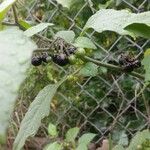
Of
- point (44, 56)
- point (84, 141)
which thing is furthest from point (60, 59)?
point (84, 141)

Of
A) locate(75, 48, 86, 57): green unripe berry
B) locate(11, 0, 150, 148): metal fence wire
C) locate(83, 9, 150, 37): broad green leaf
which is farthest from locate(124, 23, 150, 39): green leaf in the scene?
locate(11, 0, 150, 148): metal fence wire

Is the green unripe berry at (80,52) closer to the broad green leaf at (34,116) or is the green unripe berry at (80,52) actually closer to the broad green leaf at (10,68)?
the broad green leaf at (34,116)

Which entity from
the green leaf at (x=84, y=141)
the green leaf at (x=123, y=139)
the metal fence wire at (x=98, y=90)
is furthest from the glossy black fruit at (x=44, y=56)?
the green leaf at (x=123, y=139)

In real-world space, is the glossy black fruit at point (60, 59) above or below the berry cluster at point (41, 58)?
above

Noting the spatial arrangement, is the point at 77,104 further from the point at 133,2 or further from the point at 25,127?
the point at 25,127

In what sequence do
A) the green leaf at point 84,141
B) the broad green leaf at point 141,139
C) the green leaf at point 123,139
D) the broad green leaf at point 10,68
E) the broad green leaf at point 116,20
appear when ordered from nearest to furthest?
1. the broad green leaf at point 10,68
2. the broad green leaf at point 116,20
3. the broad green leaf at point 141,139
4. the green leaf at point 84,141
5. the green leaf at point 123,139

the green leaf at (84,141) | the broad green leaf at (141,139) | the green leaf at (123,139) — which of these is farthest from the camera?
the green leaf at (123,139)
